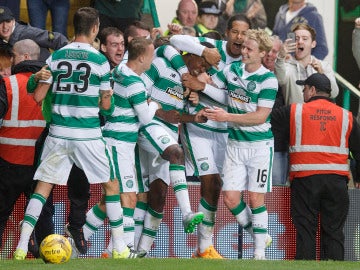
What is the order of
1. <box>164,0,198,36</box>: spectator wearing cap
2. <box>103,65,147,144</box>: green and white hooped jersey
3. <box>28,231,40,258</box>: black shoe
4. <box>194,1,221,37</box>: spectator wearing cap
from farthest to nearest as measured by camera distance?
<box>194,1,221,37</box>: spectator wearing cap < <box>164,0,198,36</box>: spectator wearing cap < <box>28,231,40,258</box>: black shoe < <box>103,65,147,144</box>: green and white hooped jersey

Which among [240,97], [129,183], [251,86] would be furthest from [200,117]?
[129,183]

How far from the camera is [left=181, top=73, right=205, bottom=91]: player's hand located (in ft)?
44.1

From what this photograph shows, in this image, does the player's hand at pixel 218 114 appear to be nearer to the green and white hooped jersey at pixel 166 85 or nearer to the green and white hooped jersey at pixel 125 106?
the green and white hooped jersey at pixel 166 85

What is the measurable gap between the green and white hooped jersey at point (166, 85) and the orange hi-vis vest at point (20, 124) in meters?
1.25

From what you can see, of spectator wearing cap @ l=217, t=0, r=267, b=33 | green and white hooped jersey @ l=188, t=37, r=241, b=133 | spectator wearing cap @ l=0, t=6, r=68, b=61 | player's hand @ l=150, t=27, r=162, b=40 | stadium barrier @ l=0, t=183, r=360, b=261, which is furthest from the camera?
spectator wearing cap @ l=217, t=0, r=267, b=33

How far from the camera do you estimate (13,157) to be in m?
13.2

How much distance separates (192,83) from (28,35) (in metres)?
2.40

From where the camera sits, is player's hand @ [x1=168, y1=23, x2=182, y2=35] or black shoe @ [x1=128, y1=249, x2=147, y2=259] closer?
black shoe @ [x1=128, y1=249, x2=147, y2=259]

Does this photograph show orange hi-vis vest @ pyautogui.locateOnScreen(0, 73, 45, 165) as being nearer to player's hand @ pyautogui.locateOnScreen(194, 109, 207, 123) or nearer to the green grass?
the green grass

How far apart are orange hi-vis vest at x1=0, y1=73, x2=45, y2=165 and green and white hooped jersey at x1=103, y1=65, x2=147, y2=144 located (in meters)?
0.74

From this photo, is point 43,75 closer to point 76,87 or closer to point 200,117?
point 76,87

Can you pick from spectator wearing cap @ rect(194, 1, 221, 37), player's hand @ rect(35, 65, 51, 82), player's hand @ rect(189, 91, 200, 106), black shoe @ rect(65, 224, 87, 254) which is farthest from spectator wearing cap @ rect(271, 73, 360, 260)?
player's hand @ rect(35, 65, 51, 82)

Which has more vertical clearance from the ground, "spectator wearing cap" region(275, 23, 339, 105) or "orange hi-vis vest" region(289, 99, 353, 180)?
"spectator wearing cap" region(275, 23, 339, 105)

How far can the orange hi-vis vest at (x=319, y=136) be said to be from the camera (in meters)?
14.1
